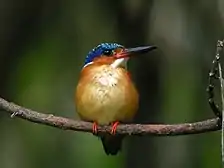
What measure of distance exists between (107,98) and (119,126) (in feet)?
0.77

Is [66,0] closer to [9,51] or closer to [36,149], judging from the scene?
[9,51]

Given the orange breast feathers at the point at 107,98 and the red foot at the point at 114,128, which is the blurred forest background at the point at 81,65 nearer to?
the orange breast feathers at the point at 107,98

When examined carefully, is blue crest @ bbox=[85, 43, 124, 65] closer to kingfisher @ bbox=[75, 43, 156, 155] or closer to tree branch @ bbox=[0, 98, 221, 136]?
kingfisher @ bbox=[75, 43, 156, 155]

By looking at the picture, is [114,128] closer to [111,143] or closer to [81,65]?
[111,143]

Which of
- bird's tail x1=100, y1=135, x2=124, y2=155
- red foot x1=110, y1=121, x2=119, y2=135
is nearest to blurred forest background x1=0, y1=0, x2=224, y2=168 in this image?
bird's tail x1=100, y1=135, x2=124, y2=155

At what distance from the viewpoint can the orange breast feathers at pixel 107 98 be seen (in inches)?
127

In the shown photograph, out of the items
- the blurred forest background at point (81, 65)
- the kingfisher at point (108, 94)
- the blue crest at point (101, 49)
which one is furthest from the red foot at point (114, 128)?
the blurred forest background at point (81, 65)

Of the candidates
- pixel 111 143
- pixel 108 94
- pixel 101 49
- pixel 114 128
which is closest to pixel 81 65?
pixel 101 49

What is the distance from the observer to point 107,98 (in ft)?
10.6

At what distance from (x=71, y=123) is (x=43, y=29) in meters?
1.41

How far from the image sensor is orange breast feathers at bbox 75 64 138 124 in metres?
3.22

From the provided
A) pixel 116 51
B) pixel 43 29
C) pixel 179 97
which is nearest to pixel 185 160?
pixel 179 97

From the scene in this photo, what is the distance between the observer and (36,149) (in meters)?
A: 4.08

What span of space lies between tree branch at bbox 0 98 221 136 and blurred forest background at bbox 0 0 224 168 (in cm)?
94
